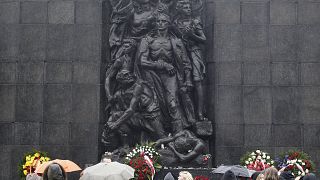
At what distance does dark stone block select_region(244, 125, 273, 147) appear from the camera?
2113 centimetres

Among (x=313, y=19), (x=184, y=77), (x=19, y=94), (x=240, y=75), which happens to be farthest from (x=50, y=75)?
(x=313, y=19)

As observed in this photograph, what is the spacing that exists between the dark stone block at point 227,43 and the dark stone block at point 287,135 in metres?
2.87

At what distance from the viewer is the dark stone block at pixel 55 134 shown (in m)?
21.0

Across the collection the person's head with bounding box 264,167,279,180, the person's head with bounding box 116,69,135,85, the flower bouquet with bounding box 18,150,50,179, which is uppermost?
the person's head with bounding box 116,69,135,85

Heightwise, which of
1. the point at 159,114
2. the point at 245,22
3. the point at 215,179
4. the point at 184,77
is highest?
the point at 245,22

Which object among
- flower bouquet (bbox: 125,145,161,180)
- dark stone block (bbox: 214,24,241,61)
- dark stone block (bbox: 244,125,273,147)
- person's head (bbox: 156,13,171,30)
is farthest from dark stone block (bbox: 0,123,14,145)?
dark stone block (bbox: 244,125,273,147)

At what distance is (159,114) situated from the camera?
21.2 meters

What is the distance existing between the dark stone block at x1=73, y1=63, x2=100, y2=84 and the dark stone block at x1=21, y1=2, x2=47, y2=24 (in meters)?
2.08

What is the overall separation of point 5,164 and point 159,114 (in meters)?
5.57

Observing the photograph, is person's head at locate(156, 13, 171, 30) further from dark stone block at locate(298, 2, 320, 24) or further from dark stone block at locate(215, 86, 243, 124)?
dark stone block at locate(298, 2, 320, 24)

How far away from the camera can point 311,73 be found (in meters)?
21.5

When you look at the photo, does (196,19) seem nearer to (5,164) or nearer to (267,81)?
(267,81)

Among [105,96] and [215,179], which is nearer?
[215,179]

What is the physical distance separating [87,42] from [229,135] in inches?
Result: 235
